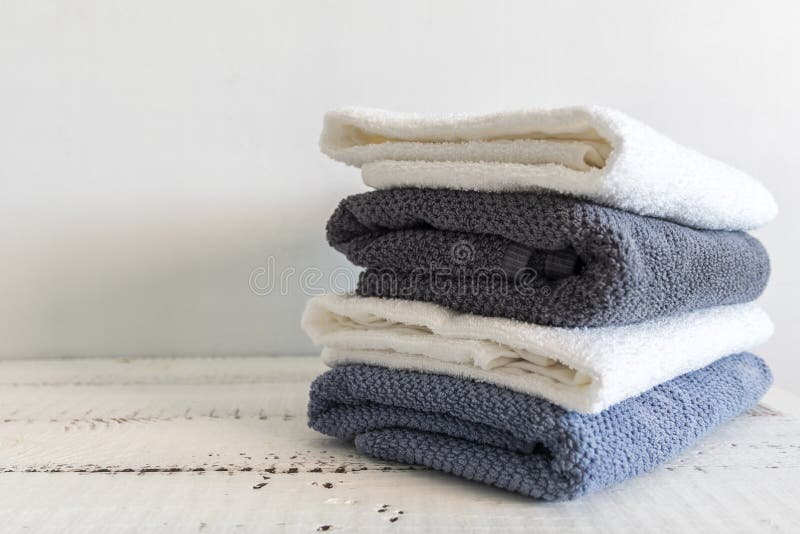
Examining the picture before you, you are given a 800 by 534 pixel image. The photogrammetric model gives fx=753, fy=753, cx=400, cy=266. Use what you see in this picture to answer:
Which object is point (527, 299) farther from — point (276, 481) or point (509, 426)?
point (276, 481)

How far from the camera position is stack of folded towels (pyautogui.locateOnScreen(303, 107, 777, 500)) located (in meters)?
0.56

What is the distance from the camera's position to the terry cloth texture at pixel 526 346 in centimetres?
55

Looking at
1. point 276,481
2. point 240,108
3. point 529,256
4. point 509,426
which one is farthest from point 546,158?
point 240,108

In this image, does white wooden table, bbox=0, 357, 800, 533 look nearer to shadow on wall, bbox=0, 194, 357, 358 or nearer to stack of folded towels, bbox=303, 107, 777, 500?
stack of folded towels, bbox=303, 107, 777, 500

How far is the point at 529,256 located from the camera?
0.60m

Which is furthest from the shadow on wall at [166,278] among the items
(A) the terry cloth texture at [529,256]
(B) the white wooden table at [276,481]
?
(A) the terry cloth texture at [529,256]

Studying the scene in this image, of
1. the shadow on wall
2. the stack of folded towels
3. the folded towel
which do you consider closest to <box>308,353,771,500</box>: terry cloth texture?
the stack of folded towels

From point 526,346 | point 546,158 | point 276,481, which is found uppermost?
point 546,158

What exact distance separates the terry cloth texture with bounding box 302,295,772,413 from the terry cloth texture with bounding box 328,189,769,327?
0.02 meters

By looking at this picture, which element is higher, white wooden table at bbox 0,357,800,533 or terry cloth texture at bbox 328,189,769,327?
terry cloth texture at bbox 328,189,769,327

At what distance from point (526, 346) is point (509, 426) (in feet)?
0.22

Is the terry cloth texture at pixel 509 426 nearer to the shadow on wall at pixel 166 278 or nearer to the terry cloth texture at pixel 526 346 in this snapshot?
the terry cloth texture at pixel 526 346

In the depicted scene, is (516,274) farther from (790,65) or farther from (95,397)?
(790,65)

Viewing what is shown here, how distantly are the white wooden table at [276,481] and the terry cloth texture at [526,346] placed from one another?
8cm
